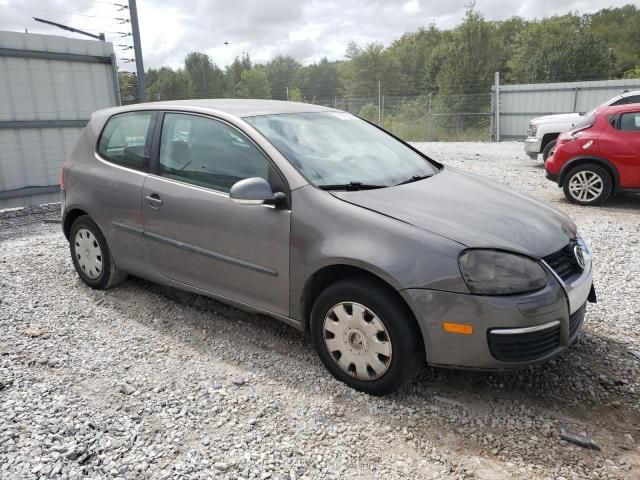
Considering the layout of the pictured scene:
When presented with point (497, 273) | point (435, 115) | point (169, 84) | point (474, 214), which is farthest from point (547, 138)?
point (169, 84)

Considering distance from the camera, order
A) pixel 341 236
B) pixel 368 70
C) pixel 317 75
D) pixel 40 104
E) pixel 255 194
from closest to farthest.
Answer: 1. pixel 341 236
2. pixel 255 194
3. pixel 40 104
4. pixel 368 70
5. pixel 317 75

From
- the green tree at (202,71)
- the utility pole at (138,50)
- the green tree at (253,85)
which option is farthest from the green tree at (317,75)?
the utility pole at (138,50)

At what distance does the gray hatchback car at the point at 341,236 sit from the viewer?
2.57 metres

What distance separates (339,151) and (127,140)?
1.78 metres

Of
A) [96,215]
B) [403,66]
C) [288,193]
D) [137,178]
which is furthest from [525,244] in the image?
[403,66]

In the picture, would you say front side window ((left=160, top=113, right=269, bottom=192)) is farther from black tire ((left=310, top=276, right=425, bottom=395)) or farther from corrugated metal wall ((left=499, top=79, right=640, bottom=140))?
corrugated metal wall ((left=499, top=79, right=640, bottom=140))

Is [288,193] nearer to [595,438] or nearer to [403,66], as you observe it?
[595,438]

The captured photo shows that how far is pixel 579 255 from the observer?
302 cm

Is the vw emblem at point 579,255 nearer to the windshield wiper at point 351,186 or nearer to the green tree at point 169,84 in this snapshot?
the windshield wiper at point 351,186

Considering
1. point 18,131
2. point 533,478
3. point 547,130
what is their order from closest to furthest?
point 533,478 → point 18,131 → point 547,130

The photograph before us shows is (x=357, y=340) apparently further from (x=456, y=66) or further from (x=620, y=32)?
(x=620, y=32)

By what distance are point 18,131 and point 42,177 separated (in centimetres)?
80

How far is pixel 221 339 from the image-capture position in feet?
12.0

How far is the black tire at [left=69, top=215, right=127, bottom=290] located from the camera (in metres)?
4.29
